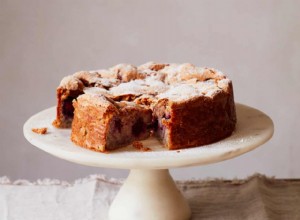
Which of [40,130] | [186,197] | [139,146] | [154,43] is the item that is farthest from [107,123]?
[154,43]

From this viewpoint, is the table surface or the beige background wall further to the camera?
the beige background wall

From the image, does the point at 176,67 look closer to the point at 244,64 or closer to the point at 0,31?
the point at 244,64

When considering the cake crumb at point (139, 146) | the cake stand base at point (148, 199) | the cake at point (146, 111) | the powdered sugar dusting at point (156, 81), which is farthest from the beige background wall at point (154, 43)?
the cake crumb at point (139, 146)

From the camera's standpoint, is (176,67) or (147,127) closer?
(147,127)

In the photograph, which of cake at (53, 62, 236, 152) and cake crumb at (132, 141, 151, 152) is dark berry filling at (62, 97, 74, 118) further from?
cake crumb at (132, 141, 151, 152)

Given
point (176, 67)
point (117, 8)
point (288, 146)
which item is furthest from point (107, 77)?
point (288, 146)

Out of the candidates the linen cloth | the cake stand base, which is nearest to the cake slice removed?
the cake stand base

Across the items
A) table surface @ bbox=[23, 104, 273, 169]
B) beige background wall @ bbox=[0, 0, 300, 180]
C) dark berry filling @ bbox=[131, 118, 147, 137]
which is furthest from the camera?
beige background wall @ bbox=[0, 0, 300, 180]
